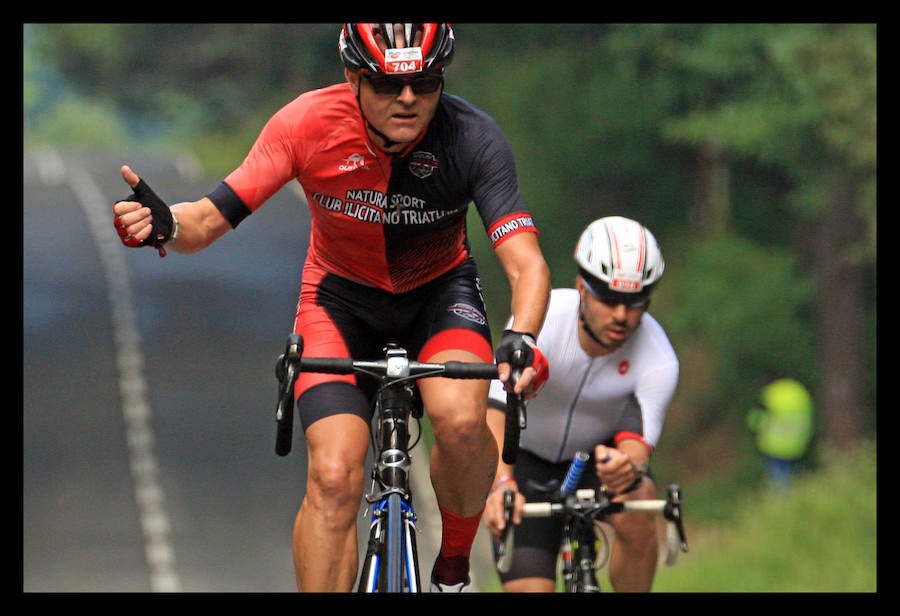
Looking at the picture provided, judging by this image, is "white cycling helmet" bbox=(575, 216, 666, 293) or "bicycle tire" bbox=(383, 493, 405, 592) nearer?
"bicycle tire" bbox=(383, 493, 405, 592)

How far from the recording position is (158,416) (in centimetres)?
2373

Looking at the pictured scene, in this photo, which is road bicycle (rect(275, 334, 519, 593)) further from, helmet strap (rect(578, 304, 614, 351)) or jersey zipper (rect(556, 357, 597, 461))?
jersey zipper (rect(556, 357, 597, 461))

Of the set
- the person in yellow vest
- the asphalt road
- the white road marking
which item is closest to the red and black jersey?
the asphalt road

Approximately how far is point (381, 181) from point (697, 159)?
2575 centimetres

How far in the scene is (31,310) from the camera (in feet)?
99.8

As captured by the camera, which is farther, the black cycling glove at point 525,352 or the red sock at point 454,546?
the red sock at point 454,546

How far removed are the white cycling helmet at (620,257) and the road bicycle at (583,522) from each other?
0.85 meters

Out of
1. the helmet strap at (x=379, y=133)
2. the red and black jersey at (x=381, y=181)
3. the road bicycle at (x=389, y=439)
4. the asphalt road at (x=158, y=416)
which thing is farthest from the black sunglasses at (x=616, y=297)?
the asphalt road at (x=158, y=416)

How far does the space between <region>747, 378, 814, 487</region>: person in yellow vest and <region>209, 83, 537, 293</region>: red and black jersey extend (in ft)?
52.8

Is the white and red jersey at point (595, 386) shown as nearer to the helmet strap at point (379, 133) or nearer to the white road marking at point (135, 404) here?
the helmet strap at point (379, 133)

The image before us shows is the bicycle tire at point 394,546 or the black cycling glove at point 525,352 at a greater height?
the black cycling glove at point 525,352

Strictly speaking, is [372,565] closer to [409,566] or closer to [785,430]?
[409,566]

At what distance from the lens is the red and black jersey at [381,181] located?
6336mm

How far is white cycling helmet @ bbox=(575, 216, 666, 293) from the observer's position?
293 inches
